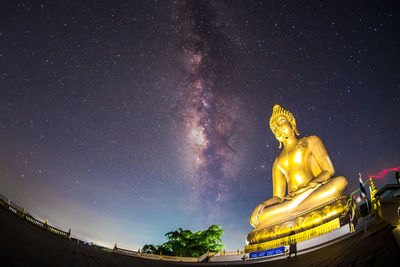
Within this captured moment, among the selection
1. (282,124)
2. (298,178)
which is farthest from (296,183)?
(282,124)

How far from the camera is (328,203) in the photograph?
8859 mm

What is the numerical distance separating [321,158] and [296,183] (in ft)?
5.23

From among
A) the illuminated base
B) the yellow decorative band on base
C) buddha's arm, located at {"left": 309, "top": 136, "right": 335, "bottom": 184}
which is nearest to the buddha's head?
buddha's arm, located at {"left": 309, "top": 136, "right": 335, "bottom": 184}

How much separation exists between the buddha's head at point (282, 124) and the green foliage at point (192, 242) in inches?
372

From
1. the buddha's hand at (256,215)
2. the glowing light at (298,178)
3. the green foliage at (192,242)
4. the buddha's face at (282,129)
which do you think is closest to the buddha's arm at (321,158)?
the glowing light at (298,178)

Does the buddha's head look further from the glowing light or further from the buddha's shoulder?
the glowing light

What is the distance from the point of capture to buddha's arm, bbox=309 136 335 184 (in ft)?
32.9

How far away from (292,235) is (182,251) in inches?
472

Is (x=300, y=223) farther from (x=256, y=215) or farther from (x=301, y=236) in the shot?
(x=256, y=215)

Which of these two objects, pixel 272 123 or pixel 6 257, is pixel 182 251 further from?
pixel 6 257

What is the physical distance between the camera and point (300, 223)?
29.5ft

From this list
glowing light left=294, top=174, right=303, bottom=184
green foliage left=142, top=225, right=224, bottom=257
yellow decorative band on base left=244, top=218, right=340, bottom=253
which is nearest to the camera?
yellow decorative band on base left=244, top=218, right=340, bottom=253

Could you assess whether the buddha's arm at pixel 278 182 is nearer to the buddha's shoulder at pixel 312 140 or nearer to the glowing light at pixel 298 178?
the glowing light at pixel 298 178

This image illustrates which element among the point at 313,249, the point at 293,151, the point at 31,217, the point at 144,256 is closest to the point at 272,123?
the point at 293,151
